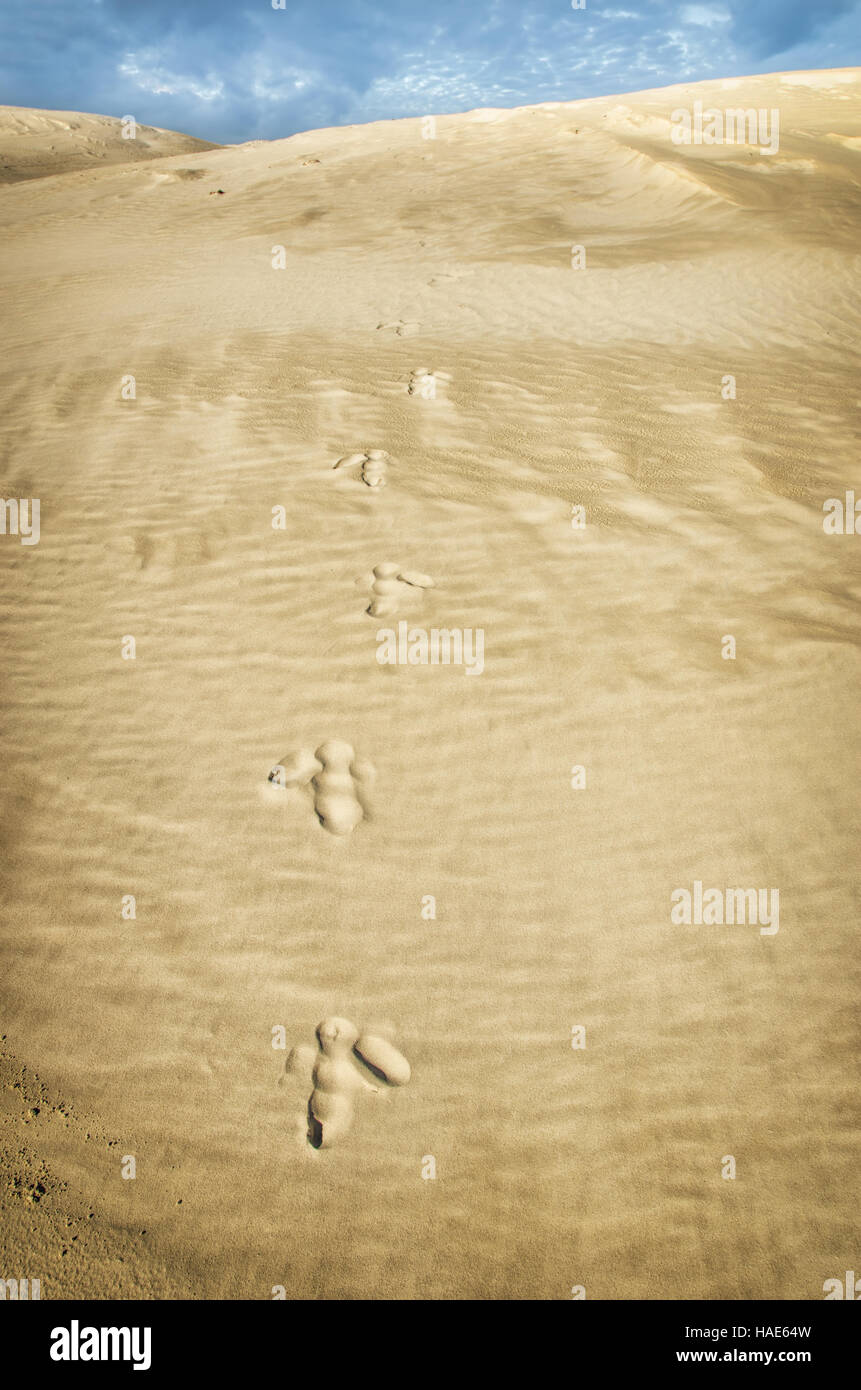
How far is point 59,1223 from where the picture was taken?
2.01 metres

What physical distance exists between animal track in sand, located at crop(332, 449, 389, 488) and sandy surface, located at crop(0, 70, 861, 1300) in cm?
8

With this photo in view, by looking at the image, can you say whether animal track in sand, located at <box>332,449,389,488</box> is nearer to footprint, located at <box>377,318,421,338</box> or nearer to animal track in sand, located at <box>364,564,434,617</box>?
animal track in sand, located at <box>364,564,434,617</box>

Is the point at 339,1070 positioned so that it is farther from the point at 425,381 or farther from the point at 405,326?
the point at 405,326

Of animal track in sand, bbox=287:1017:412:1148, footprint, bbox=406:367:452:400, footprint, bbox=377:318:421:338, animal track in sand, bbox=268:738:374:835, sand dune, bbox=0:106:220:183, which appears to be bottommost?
animal track in sand, bbox=287:1017:412:1148

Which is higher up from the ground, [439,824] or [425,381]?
[425,381]

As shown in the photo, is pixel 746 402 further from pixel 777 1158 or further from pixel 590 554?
pixel 777 1158

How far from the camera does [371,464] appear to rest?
4477 mm

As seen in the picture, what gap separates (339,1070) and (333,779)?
1.12 metres

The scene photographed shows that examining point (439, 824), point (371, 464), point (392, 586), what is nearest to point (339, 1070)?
point (439, 824)

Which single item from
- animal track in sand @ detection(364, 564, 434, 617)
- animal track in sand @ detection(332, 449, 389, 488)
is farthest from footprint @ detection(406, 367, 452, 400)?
animal track in sand @ detection(364, 564, 434, 617)

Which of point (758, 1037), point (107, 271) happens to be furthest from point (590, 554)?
point (107, 271)

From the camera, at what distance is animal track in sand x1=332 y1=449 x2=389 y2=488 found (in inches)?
171

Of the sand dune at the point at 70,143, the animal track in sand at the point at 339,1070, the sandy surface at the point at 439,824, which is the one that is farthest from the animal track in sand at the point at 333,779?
the sand dune at the point at 70,143

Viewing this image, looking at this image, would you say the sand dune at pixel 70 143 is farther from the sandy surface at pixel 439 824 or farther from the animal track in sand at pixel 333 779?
the animal track in sand at pixel 333 779
